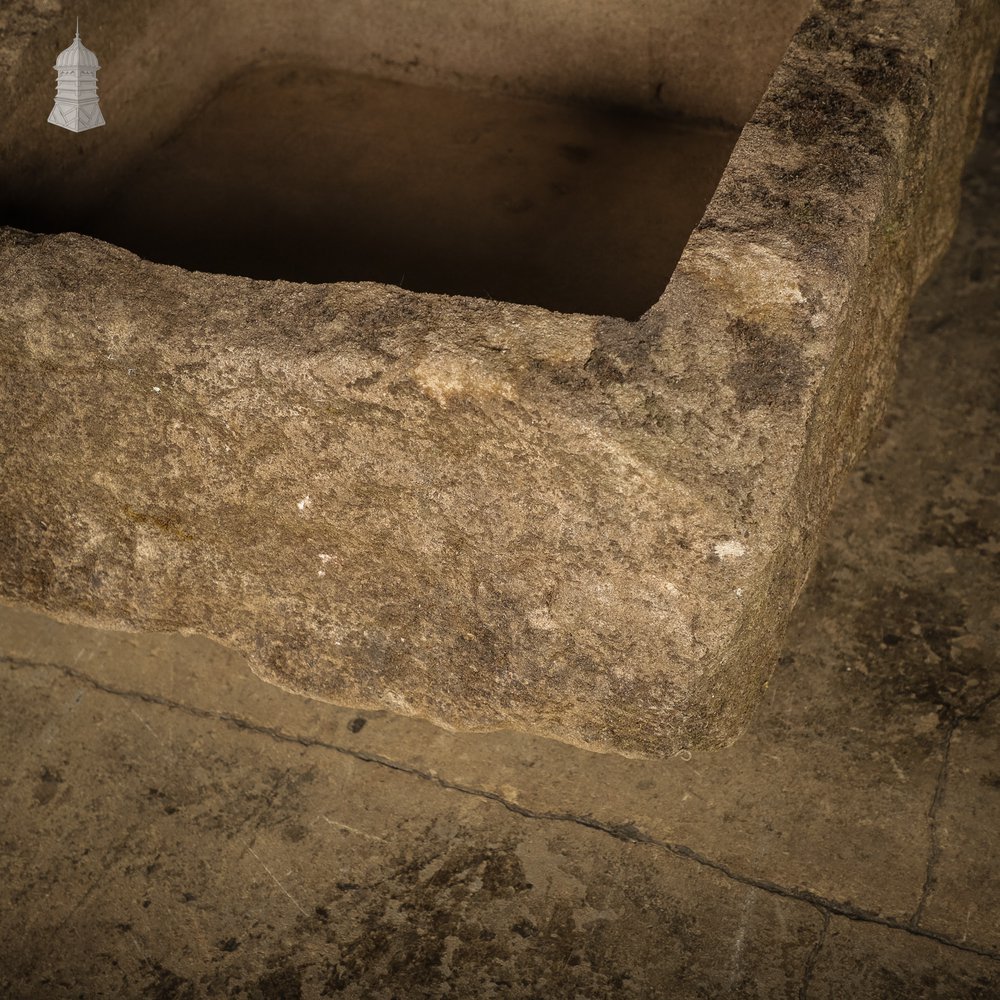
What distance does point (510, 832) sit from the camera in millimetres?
2443

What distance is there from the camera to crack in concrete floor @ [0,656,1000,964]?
2301 mm

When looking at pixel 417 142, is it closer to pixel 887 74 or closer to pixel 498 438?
pixel 887 74

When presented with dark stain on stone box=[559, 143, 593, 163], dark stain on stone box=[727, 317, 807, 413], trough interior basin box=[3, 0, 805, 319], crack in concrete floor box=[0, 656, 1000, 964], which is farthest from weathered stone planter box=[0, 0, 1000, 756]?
dark stain on stone box=[559, 143, 593, 163]

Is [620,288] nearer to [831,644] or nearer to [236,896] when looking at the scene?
[831,644]

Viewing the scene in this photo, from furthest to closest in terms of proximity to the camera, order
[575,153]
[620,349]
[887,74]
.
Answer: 1. [575,153]
2. [887,74]
3. [620,349]

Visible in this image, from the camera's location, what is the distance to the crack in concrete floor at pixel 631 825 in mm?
2301

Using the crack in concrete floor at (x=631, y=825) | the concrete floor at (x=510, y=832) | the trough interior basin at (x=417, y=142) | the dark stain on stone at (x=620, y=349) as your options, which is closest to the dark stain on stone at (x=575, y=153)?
the trough interior basin at (x=417, y=142)

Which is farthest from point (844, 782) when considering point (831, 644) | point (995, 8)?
point (995, 8)

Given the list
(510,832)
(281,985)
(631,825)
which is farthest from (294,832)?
(631,825)

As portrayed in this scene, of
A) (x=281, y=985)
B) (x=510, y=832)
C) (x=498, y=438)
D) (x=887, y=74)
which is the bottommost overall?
(x=281, y=985)

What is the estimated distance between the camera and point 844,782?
8.14ft

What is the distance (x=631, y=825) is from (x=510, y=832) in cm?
21

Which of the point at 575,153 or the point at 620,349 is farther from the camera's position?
the point at 575,153

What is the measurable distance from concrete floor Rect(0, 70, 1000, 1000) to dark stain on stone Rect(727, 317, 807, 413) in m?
0.82
